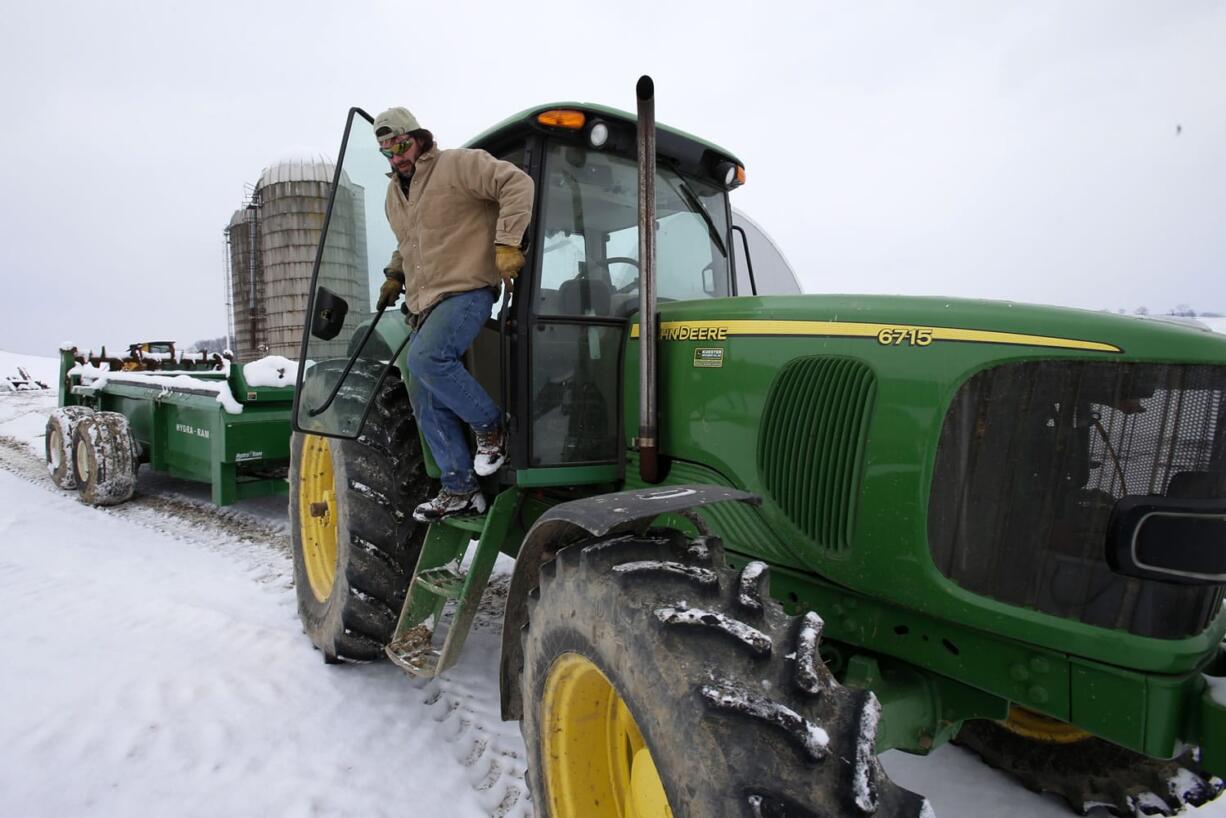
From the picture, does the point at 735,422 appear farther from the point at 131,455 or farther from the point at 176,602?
the point at 131,455

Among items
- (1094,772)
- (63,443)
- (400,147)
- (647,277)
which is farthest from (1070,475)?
(63,443)

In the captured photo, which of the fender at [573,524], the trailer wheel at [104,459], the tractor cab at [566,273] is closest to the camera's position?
the fender at [573,524]

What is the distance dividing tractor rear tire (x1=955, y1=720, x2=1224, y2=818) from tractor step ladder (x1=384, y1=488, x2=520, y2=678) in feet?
6.32

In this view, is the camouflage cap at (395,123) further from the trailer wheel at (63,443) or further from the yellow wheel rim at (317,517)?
the trailer wheel at (63,443)

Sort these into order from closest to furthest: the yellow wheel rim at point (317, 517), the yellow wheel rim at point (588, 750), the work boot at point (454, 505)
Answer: the yellow wheel rim at point (588, 750)
the work boot at point (454, 505)
the yellow wheel rim at point (317, 517)

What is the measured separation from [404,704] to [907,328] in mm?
2632

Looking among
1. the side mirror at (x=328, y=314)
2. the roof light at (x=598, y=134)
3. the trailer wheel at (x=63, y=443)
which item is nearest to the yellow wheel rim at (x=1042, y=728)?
the roof light at (x=598, y=134)

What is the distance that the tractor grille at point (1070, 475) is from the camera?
1595 mm

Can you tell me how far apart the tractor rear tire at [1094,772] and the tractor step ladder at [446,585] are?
192 centimetres

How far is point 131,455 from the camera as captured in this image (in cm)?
701

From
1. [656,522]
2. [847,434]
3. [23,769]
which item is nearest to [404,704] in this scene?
[23,769]

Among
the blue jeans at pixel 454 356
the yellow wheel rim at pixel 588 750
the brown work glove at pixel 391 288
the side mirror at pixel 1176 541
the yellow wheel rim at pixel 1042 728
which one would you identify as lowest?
the yellow wheel rim at pixel 1042 728

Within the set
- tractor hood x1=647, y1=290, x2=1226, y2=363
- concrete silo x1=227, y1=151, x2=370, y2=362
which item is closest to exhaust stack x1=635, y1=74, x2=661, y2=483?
tractor hood x1=647, y1=290, x2=1226, y2=363

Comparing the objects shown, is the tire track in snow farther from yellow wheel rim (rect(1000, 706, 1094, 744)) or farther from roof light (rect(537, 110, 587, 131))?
roof light (rect(537, 110, 587, 131))
